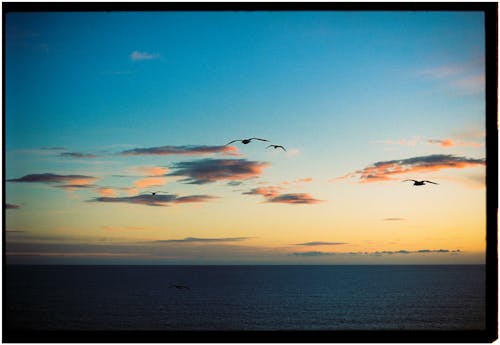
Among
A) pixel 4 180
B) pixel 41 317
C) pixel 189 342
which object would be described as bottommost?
pixel 41 317

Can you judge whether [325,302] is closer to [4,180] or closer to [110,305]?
[110,305]

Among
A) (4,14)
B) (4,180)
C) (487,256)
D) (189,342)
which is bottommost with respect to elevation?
(189,342)

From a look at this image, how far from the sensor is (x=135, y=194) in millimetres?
62062

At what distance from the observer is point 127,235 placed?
221ft

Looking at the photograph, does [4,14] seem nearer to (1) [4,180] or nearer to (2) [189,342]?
(1) [4,180]

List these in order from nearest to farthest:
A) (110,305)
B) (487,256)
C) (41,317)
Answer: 1. (487,256)
2. (41,317)
3. (110,305)

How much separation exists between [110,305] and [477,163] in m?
43.6

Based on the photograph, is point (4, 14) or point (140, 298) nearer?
point (4, 14)

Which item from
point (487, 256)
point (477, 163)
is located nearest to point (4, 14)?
point (487, 256)

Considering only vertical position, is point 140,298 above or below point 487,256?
below

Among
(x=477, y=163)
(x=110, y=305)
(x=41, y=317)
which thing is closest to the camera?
(x=477, y=163)

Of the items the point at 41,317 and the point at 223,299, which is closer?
the point at 41,317

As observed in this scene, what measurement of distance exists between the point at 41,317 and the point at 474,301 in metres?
42.1

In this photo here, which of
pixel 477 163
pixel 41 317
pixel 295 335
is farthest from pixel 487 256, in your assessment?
pixel 41 317
